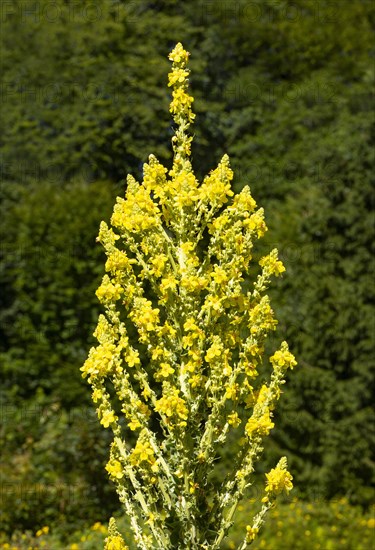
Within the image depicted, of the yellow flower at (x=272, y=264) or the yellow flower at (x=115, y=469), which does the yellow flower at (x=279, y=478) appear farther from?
the yellow flower at (x=272, y=264)

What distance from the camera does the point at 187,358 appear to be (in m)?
3.20

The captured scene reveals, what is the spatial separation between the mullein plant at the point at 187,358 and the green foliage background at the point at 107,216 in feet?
14.9

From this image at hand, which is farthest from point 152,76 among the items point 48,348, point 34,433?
point 34,433

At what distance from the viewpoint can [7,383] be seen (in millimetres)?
A: 9180

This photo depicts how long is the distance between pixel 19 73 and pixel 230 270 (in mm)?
8789

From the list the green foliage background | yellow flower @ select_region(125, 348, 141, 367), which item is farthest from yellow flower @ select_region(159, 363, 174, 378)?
the green foliage background

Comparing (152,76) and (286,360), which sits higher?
(152,76)

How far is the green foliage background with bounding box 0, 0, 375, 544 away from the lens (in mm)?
8203

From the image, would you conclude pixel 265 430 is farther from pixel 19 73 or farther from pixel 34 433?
pixel 19 73

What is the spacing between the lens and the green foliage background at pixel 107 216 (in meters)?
8.20

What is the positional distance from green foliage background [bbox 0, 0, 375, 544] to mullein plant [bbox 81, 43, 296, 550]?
14.9ft

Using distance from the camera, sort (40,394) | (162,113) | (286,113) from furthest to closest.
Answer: (286,113)
(162,113)
(40,394)

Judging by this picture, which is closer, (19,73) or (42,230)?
(42,230)

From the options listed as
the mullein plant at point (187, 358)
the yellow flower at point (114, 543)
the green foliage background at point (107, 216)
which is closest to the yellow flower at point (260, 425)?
the mullein plant at point (187, 358)
